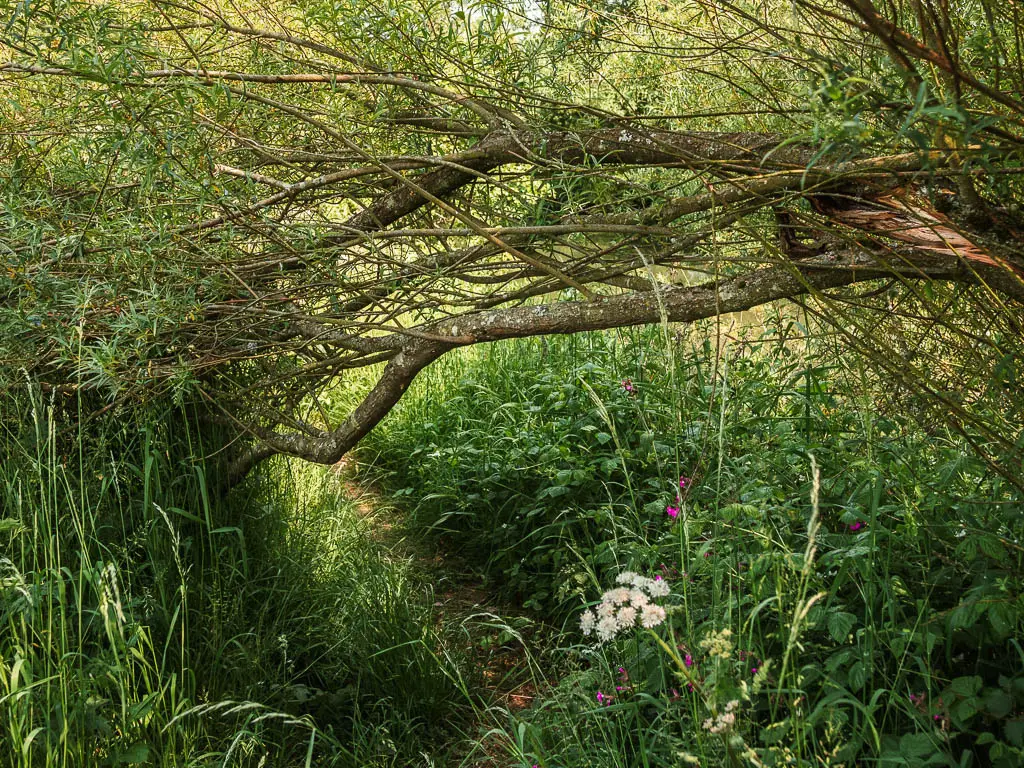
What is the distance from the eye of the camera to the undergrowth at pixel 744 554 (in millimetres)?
2088

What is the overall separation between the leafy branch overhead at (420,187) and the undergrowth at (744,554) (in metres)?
0.46

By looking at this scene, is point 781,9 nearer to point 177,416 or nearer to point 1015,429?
point 1015,429

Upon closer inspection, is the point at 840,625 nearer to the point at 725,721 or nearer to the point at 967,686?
the point at 967,686

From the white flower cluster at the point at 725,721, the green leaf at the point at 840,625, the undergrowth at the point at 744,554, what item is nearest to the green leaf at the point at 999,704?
the undergrowth at the point at 744,554

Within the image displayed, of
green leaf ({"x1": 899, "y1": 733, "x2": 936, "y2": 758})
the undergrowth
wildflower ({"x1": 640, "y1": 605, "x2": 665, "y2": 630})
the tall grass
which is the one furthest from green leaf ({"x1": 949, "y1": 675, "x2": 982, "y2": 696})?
the tall grass

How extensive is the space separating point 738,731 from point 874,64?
58.3 inches

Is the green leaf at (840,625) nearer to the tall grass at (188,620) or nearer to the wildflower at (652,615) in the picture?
the wildflower at (652,615)

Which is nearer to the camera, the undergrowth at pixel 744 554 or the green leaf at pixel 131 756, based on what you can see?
the undergrowth at pixel 744 554

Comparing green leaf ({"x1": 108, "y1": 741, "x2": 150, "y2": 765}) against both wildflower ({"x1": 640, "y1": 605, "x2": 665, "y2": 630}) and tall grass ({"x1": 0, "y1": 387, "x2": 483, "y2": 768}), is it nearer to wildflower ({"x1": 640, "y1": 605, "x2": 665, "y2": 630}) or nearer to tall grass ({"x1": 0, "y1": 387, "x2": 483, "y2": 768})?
tall grass ({"x1": 0, "y1": 387, "x2": 483, "y2": 768})


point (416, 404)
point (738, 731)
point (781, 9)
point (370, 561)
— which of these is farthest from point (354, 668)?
point (781, 9)

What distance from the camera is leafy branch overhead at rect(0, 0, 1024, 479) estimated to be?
8.17ft

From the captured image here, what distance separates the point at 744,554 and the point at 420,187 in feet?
5.15

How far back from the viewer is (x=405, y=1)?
3.01 metres

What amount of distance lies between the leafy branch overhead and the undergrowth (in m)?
0.46
